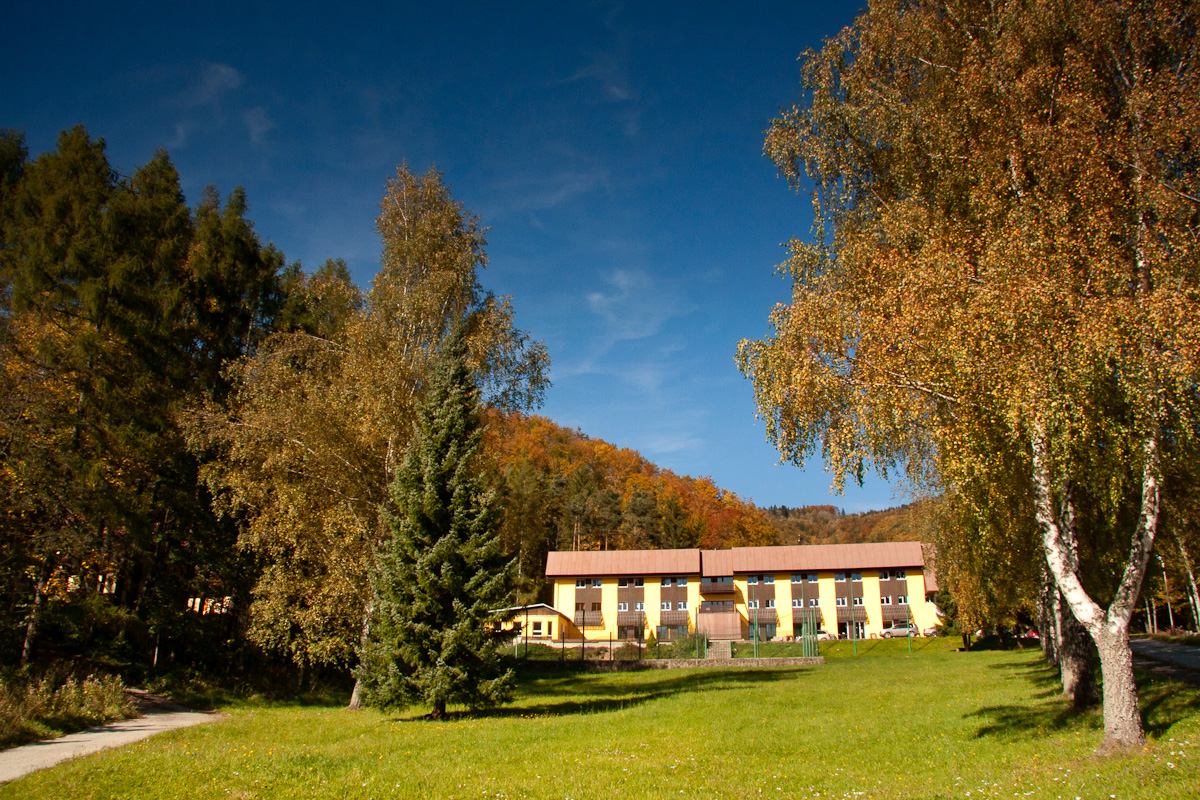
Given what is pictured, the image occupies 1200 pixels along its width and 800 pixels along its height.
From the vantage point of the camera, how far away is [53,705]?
13266mm

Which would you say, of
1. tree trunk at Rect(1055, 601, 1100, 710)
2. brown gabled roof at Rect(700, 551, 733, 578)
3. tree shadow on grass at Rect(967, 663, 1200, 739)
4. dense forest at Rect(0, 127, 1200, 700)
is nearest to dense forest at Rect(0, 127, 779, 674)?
dense forest at Rect(0, 127, 1200, 700)

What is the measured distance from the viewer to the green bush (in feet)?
38.3

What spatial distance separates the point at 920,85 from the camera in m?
14.0

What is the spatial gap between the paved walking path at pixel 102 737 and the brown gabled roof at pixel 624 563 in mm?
40368

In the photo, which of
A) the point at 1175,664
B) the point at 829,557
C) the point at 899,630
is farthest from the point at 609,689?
the point at 899,630

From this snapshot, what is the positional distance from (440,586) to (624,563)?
43.8m

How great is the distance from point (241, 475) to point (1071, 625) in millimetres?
21129

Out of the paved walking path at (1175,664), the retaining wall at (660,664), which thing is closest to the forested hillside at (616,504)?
the retaining wall at (660,664)

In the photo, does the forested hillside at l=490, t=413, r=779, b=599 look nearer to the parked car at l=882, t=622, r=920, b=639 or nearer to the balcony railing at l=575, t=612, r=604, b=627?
the balcony railing at l=575, t=612, r=604, b=627

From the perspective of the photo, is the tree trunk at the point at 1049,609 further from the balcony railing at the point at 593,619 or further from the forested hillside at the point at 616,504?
the forested hillside at the point at 616,504

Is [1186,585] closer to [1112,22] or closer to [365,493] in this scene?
[1112,22]

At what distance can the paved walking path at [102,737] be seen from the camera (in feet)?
31.6

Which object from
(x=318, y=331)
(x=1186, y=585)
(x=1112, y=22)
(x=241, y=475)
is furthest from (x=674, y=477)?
(x=1112, y=22)

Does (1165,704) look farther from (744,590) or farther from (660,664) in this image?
(744,590)
